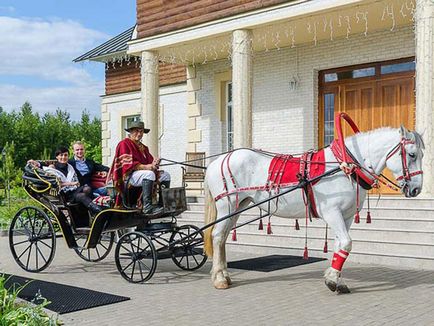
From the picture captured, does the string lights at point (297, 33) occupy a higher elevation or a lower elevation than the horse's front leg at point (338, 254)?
higher

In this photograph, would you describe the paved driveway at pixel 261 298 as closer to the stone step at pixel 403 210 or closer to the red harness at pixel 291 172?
the red harness at pixel 291 172

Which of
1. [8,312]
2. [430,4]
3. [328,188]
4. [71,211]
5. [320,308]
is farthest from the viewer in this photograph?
[430,4]

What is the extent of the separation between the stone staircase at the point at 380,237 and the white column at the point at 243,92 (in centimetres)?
229

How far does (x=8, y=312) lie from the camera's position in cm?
494

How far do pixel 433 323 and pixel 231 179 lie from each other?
9.95 ft

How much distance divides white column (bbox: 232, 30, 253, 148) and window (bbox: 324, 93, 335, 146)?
2.45 meters

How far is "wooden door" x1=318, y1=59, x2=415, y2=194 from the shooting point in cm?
1255

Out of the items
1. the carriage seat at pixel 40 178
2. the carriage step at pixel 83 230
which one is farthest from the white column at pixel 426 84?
the carriage seat at pixel 40 178

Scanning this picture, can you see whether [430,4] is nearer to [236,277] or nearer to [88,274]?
[236,277]

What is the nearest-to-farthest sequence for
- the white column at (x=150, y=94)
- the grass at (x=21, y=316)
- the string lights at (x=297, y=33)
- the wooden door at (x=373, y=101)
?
the grass at (x=21, y=316)
the string lights at (x=297, y=33)
the wooden door at (x=373, y=101)
the white column at (x=150, y=94)

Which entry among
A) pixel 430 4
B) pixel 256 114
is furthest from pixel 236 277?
pixel 256 114

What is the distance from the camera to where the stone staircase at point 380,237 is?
27.8 ft

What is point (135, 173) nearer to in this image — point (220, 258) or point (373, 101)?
point (220, 258)

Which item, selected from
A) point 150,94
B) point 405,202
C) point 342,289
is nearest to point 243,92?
point 150,94
